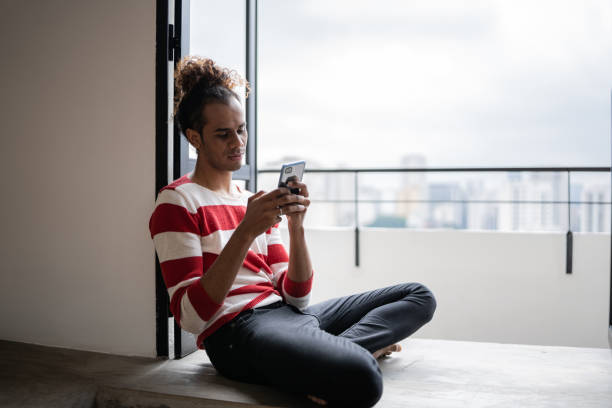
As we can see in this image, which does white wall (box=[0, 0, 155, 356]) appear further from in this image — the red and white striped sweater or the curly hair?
the red and white striped sweater

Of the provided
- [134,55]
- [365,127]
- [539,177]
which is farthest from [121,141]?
[365,127]

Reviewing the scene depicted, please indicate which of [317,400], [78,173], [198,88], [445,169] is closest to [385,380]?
[317,400]

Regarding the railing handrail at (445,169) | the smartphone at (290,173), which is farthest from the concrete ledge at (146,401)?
the railing handrail at (445,169)

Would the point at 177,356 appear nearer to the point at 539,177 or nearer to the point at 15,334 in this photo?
the point at 15,334

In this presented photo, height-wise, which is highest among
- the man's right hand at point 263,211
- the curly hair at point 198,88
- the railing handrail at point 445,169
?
the curly hair at point 198,88

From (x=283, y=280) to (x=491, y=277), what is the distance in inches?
90.9

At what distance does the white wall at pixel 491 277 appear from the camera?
3.22m

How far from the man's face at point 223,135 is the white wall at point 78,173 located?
39cm

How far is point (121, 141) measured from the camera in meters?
1.77

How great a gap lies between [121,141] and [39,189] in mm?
424

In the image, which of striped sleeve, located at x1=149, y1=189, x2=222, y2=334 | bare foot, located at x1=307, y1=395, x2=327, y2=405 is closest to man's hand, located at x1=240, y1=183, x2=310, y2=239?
striped sleeve, located at x1=149, y1=189, x2=222, y2=334

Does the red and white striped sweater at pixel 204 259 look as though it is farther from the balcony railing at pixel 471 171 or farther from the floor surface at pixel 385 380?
the balcony railing at pixel 471 171

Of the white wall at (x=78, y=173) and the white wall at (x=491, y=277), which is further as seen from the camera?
the white wall at (x=491, y=277)

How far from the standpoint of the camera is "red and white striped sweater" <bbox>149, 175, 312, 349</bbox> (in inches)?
51.1
